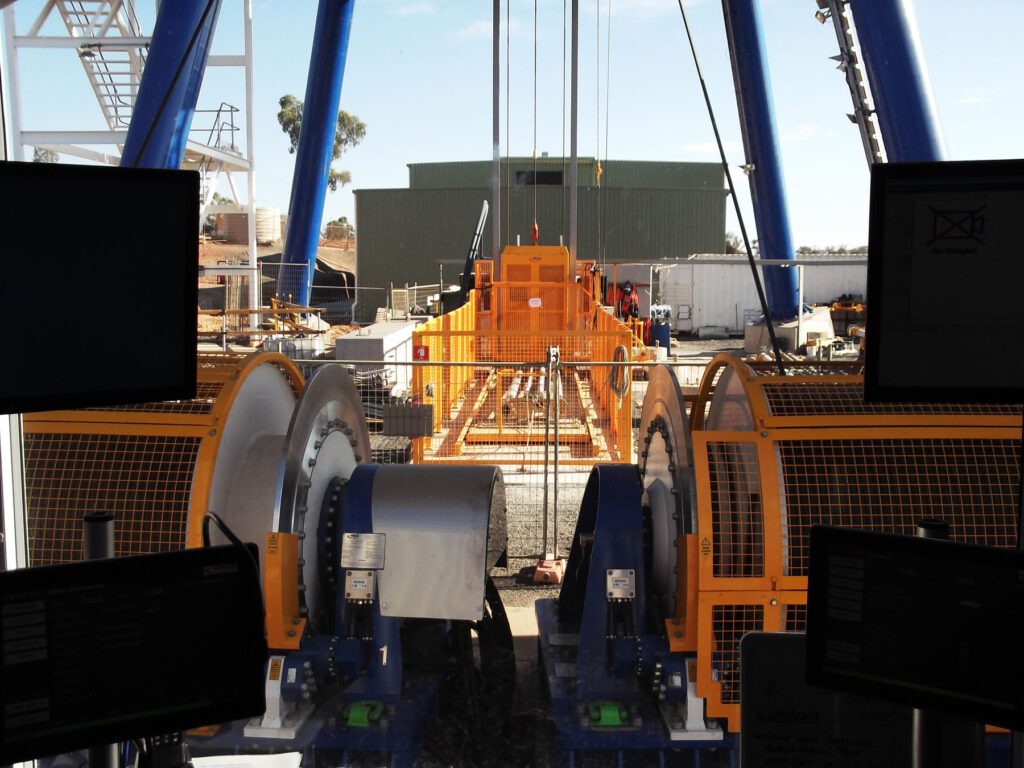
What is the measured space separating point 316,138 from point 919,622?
1446cm

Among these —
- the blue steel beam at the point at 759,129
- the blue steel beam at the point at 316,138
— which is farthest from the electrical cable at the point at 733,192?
the blue steel beam at the point at 316,138

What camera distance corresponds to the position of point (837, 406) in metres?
4.02

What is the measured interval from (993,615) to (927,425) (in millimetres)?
2136

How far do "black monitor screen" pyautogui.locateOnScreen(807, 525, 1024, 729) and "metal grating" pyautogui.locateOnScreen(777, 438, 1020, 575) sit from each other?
1793 millimetres

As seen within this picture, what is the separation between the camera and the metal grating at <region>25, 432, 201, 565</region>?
3.82 m

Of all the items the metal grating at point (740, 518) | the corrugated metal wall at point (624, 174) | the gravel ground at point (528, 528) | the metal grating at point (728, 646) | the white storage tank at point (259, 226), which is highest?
the corrugated metal wall at point (624, 174)

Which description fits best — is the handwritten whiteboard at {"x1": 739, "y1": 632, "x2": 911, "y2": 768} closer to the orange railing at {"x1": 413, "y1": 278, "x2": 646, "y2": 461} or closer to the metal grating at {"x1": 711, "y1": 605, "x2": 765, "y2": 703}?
the metal grating at {"x1": 711, "y1": 605, "x2": 765, "y2": 703}

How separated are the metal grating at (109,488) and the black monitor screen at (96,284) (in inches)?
56.3

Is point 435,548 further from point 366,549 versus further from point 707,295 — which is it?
point 707,295

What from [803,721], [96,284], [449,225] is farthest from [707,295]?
[96,284]

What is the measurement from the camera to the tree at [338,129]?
75.2 metres

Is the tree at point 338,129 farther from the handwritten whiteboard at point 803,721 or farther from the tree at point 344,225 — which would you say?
the handwritten whiteboard at point 803,721

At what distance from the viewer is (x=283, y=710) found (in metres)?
3.95

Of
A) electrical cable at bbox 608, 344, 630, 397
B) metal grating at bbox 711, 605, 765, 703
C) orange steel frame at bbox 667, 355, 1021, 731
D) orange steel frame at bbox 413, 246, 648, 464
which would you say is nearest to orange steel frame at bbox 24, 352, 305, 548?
orange steel frame at bbox 667, 355, 1021, 731
